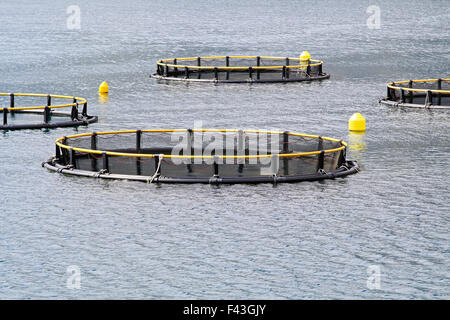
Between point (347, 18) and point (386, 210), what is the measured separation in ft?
512

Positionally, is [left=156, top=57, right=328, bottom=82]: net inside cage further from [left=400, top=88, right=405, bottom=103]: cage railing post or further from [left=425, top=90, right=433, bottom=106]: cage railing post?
[left=425, top=90, right=433, bottom=106]: cage railing post

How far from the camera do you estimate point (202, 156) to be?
36.6 metres

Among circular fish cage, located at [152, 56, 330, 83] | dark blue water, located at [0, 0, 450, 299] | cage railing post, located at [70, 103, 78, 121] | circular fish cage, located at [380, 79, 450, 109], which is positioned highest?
circular fish cage, located at [152, 56, 330, 83]

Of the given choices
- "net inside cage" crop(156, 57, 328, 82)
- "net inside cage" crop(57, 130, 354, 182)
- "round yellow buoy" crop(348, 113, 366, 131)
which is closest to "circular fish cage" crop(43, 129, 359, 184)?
"net inside cage" crop(57, 130, 354, 182)

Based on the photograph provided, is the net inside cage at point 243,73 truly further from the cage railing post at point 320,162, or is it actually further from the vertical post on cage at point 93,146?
the cage railing post at point 320,162

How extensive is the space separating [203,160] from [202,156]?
2.91 metres

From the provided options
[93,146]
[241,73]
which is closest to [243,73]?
[241,73]

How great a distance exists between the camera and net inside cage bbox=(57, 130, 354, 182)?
126ft

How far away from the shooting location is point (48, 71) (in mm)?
88812

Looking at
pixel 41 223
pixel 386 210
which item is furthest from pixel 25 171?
pixel 386 210

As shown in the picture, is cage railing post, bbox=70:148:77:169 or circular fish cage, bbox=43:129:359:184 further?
cage railing post, bbox=70:148:77:169

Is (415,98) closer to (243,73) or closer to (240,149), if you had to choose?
(243,73)

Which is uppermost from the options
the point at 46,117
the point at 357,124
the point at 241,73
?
the point at 241,73

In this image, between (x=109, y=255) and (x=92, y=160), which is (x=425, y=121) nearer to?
(x=92, y=160)
